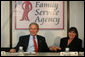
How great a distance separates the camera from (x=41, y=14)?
4938 millimetres

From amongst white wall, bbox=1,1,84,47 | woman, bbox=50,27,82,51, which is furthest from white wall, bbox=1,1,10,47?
woman, bbox=50,27,82,51

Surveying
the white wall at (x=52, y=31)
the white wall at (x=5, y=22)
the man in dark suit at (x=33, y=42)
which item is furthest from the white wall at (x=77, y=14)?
the white wall at (x=5, y=22)

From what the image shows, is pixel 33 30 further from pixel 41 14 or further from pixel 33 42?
pixel 41 14

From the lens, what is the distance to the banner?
194 inches

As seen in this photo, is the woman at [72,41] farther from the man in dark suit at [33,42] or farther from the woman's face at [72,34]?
the man in dark suit at [33,42]

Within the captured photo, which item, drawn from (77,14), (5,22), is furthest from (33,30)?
(77,14)

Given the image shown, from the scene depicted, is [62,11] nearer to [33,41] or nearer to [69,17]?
[69,17]

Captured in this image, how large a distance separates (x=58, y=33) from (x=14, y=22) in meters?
1.15

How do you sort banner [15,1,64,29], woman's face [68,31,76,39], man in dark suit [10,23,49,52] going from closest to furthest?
man in dark suit [10,23,49,52] → woman's face [68,31,76,39] → banner [15,1,64,29]

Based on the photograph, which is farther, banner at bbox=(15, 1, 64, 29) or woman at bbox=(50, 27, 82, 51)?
banner at bbox=(15, 1, 64, 29)

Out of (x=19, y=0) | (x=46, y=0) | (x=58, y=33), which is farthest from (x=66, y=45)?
(x=19, y=0)

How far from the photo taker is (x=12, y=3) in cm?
491

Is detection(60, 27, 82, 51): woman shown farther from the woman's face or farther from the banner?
the banner

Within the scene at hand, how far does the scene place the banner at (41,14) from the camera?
4.92m
